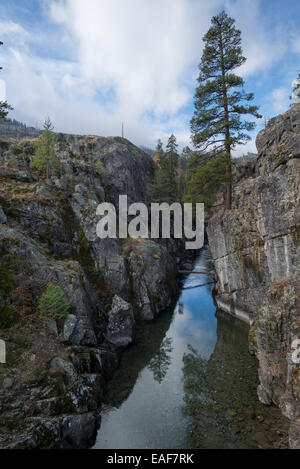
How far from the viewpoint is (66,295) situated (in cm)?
1608

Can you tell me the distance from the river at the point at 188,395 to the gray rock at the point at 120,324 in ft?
3.15

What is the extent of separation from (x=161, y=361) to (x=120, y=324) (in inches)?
177

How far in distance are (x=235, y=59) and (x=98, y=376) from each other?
28.3 metres

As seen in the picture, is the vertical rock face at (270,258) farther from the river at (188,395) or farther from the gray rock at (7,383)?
the gray rock at (7,383)

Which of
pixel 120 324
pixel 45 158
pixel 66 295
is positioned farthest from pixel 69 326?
pixel 45 158

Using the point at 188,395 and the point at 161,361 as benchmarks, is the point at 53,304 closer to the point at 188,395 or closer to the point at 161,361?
the point at 161,361

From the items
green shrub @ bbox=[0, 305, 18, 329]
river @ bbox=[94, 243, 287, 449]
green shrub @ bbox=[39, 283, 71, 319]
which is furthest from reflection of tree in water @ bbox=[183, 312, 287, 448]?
green shrub @ bbox=[0, 305, 18, 329]

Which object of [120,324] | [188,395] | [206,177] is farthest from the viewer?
[206,177]

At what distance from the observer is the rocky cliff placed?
1008cm

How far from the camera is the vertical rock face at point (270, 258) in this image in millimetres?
11375

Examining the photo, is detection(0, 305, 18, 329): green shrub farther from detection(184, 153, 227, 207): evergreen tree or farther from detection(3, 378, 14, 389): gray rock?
detection(184, 153, 227, 207): evergreen tree

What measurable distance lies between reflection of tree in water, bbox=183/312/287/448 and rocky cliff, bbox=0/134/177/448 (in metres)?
5.09
